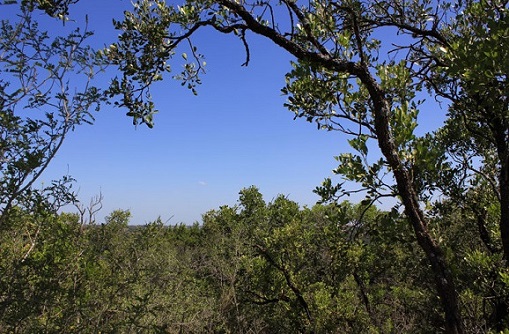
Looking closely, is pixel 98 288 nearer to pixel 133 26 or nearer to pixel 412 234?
pixel 133 26

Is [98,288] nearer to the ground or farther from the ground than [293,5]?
nearer to the ground

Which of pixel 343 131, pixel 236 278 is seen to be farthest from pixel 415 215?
pixel 236 278

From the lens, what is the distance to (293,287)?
41.5 ft

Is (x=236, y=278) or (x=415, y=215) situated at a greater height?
(x=415, y=215)

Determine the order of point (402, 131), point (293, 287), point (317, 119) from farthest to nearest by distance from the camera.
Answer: point (293, 287) < point (317, 119) < point (402, 131)

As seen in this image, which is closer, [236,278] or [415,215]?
[415,215]

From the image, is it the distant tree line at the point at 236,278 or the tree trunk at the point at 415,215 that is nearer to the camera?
the tree trunk at the point at 415,215

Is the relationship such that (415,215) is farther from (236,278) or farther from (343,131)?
(236,278)

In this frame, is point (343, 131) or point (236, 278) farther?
point (236, 278)

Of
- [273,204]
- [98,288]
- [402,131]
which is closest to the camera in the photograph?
[402,131]

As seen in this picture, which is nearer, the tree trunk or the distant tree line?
the tree trunk

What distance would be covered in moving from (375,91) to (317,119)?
0.96 m

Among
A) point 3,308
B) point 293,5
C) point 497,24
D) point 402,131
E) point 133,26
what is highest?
point 293,5

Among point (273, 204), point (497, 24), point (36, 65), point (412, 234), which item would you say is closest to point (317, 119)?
point (412, 234)
